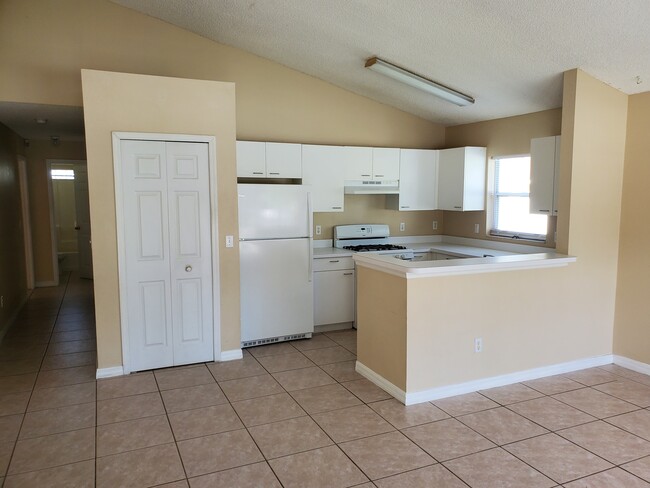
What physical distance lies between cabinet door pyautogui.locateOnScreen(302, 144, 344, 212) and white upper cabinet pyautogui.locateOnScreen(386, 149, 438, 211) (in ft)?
2.70

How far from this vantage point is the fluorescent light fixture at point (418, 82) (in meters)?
4.57

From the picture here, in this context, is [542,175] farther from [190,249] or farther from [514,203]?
[190,249]

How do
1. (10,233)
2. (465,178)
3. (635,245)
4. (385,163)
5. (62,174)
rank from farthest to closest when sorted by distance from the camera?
(62,174)
(10,233)
(385,163)
(465,178)
(635,245)

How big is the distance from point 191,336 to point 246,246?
1005mm

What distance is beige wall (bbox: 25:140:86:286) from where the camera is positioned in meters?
7.62

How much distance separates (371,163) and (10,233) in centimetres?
450

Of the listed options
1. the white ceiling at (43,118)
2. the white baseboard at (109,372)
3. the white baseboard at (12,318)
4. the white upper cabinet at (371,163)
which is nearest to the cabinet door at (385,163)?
the white upper cabinet at (371,163)

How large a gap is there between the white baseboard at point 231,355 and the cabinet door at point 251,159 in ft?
5.86

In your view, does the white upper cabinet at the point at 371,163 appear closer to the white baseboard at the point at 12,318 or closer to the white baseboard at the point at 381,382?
the white baseboard at the point at 381,382

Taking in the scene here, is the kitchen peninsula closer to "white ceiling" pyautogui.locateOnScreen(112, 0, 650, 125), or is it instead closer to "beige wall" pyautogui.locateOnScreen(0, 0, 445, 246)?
"white ceiling" pyautogui.locateOnScreen(112, 0, 650, 125)

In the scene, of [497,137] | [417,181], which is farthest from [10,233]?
[497,137]

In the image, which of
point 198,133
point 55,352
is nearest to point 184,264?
point 198,133

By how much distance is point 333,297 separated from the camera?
5.32 m

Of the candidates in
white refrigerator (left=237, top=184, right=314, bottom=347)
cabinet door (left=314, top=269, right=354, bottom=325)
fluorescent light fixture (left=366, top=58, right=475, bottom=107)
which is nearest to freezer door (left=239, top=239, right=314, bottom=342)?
white refrigerator (left=237, top=184, right=314, bottom=347)
